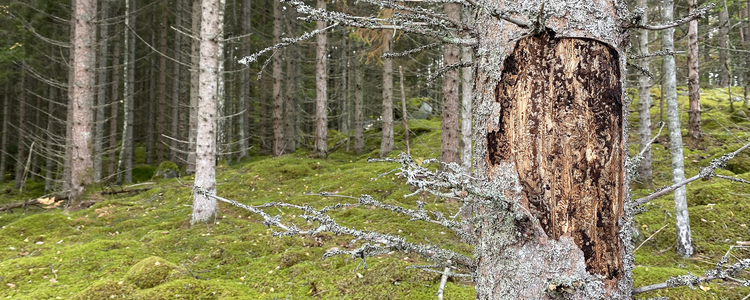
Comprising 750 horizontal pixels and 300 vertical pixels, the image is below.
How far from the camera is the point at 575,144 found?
1283 millimetres

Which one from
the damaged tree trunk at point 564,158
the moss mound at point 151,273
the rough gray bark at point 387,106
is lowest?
the moss mound at point 151,273

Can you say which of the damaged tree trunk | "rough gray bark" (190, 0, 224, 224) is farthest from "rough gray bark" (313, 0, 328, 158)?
the damaged tree trunk

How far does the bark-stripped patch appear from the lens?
4.19 feet

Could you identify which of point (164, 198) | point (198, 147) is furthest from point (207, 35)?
point (164, 198)

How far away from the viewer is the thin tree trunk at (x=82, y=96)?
882 centimetres

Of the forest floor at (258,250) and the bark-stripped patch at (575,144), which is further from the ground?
the bark-stripped patch at (575,144)

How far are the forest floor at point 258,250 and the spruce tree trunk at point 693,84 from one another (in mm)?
475

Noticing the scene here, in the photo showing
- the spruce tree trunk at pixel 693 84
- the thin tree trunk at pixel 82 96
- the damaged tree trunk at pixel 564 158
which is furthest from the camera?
the thin tree trunk at pixel 82 96

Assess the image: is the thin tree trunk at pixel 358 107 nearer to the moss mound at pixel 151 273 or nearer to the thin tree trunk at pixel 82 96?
the thin tree trunk at pixel 82 96

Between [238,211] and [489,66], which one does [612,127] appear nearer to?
[489,66]

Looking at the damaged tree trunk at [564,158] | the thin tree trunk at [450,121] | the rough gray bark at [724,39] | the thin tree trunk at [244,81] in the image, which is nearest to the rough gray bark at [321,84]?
the thin tree trunk at [244,81]

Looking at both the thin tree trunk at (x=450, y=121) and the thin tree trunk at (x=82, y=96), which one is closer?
the thin tree trunk at (x=450, y=121)

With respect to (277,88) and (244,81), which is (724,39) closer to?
(277,88)

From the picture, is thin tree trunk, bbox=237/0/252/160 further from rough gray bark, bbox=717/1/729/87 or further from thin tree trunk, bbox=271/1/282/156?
rough gray bark, bbox=717/1/729/87
